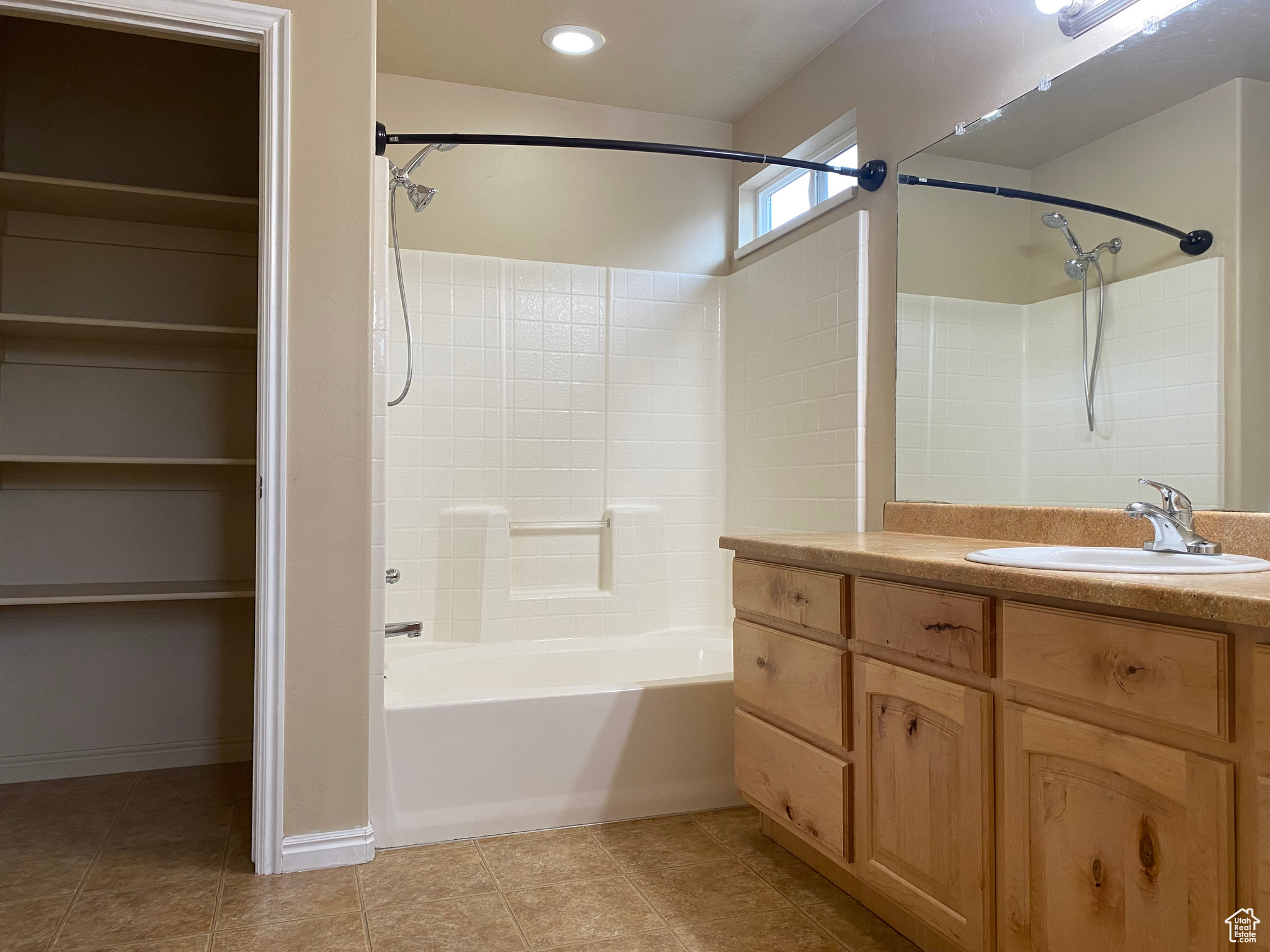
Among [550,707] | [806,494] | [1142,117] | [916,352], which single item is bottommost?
[550,707]

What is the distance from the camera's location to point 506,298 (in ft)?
10.9

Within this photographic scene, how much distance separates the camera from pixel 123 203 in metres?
2.62

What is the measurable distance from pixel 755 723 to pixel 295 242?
158cm

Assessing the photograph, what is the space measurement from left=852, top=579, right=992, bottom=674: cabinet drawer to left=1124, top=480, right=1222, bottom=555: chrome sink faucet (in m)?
0.36

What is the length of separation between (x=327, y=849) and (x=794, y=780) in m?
1.10

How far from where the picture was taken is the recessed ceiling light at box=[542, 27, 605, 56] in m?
2.90

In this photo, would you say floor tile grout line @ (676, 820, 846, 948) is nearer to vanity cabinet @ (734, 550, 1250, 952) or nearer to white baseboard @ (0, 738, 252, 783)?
vanity cabinet @ (734, 550, 1250, 952)

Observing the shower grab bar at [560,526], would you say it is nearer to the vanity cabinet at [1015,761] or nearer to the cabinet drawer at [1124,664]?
the vanity cabinet at [1015,761]

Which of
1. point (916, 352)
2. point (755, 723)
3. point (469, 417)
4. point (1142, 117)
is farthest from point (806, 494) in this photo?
point (1142, 117)

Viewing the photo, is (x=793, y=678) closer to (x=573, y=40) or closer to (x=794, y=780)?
(x=794, y=780)

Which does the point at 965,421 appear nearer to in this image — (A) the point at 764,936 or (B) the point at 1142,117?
(B) the point at 1142,117

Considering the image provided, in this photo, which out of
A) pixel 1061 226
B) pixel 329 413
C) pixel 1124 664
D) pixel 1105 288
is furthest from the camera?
pixel 329 413

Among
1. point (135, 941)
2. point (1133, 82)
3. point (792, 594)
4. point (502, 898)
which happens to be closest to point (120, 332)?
point (135, 941)

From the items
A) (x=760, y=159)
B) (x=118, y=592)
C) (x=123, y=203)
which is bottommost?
(x=118, y=592)
